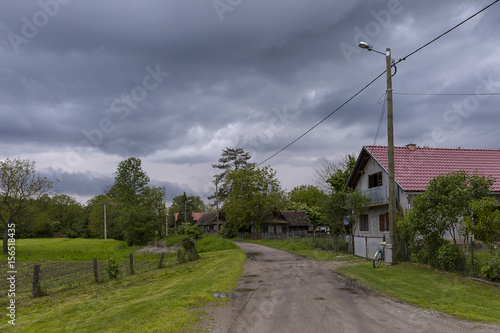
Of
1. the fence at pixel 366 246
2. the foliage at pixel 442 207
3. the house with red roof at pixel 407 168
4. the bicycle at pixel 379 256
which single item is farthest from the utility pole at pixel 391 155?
the house with red roof at pixel 407 168

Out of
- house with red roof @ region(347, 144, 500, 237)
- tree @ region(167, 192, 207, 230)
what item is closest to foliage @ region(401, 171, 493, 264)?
house with red roof @ region(347, 144, 500, 237)

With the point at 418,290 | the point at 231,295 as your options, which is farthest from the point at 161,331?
the point at 418,290

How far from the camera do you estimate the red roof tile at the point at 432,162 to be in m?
24.2

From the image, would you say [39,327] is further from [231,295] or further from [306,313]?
[306,313]

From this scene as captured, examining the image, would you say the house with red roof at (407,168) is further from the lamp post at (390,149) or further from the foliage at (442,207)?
the foliage at (442,207)

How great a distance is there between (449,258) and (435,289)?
2783 millimetres

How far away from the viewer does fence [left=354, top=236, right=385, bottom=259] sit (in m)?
19.9

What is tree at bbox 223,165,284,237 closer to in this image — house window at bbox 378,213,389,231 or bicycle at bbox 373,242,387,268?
house window at bbox 378,213,389,231

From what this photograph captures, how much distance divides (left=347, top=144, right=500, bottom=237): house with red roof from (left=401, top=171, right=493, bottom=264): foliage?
8.25 metres

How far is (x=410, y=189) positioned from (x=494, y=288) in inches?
490

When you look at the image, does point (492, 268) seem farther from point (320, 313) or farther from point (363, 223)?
point (363, 223)

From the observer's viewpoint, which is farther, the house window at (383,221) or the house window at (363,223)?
the house window at (363,223)

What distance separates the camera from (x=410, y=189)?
22.7 metres

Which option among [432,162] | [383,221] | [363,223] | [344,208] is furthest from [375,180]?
[363,223]
